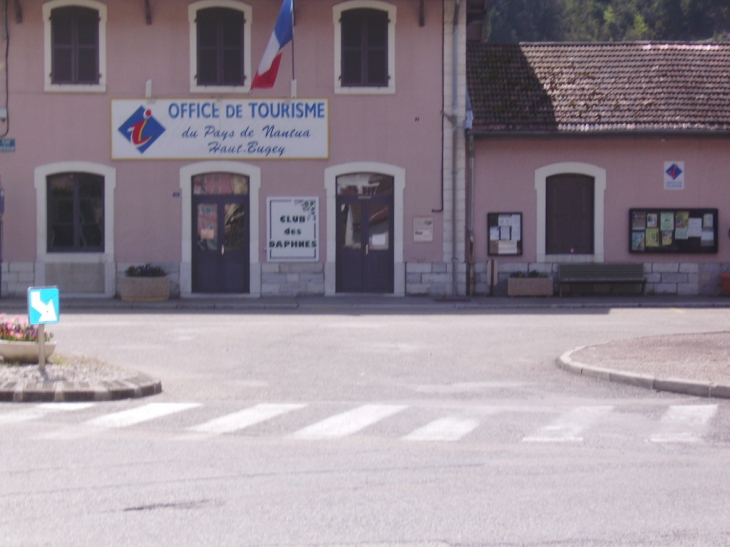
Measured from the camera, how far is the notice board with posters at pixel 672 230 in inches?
923

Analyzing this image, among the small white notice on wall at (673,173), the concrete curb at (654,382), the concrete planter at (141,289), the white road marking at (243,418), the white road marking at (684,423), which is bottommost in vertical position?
the white road marking at (684,423)

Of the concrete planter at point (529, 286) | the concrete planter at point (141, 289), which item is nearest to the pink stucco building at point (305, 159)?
the concrete planter at point (529, 286)

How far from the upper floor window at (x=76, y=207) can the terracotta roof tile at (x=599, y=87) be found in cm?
867

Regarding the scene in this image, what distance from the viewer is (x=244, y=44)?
22.9 m

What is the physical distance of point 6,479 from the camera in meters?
6.58

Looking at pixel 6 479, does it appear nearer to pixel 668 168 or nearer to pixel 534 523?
pixel 534 523

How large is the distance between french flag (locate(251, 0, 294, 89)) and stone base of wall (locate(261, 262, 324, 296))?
13.6 feet

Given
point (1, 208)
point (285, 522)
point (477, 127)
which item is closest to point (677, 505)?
point (285, 522)

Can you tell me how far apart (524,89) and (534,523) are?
19416 millimetres

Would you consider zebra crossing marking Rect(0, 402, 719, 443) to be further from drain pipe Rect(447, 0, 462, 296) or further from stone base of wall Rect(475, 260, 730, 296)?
stone base of wall Rect(475, 260, 730, 296)

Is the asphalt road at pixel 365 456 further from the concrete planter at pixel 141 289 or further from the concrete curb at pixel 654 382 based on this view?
the concrete planter at pixel 141 289

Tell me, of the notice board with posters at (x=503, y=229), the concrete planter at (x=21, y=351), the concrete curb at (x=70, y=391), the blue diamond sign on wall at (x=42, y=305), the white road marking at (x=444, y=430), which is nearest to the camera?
the white road marking at (x=444, y=430)

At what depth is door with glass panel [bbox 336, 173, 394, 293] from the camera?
23203mm

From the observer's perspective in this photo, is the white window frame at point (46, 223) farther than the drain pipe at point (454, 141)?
No
